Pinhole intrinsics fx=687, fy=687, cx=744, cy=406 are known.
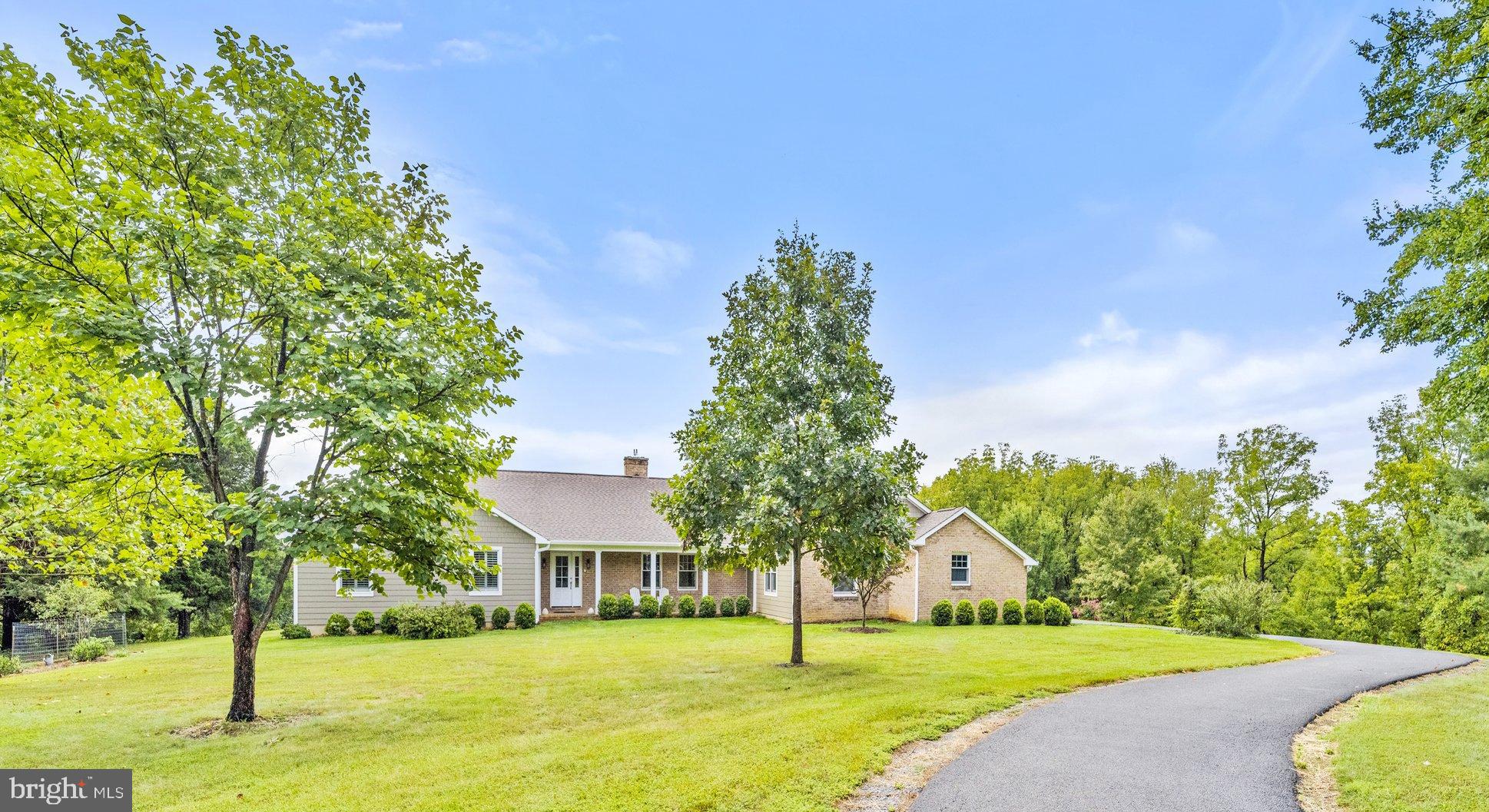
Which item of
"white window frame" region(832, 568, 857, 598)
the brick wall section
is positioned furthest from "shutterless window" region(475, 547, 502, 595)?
the brick wall section

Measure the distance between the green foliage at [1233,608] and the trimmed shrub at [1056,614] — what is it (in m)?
4.32

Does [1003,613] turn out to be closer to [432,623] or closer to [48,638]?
[432,623]

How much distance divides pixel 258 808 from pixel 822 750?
17.1 ft

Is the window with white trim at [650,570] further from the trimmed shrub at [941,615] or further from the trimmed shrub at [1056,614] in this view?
the trimmed shrub at [1056,614]

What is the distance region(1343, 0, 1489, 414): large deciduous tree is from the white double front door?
2383 cm

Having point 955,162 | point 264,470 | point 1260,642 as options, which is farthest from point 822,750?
point 1260,642

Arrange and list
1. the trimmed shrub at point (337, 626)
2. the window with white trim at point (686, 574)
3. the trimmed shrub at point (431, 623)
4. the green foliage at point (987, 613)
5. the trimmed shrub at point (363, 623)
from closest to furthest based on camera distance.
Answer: the trimmed shrub at point (431, 623), the trimmed shrub at point (337, 626), the trimmed shrub at point (363, 623), the green foliage at point (987, 613), the window with white trim at point (686, 574)

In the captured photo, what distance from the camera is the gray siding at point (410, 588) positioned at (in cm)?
2147

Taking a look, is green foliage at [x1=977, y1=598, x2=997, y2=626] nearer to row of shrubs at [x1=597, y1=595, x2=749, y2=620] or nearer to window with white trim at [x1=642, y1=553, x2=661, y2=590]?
row of shrubs at [x1=597, y1=595, x2=749, y2=620]

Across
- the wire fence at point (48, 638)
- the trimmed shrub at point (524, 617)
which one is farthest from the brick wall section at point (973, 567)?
the wire fence at point (48, 638)

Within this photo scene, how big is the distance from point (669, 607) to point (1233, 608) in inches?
740

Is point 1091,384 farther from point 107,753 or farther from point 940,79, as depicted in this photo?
point 107,753

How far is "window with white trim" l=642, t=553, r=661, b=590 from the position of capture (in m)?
27.2

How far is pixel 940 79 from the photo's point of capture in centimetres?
1582
